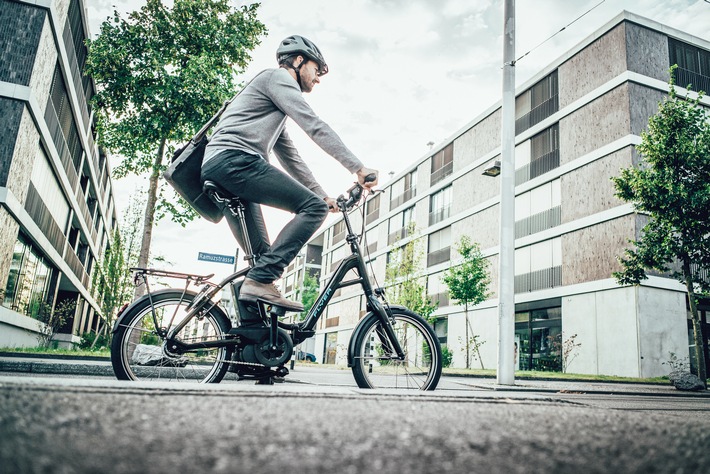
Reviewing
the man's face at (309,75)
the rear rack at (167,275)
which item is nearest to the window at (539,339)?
the man's face at (309,75)

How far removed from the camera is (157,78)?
1463 centimetres

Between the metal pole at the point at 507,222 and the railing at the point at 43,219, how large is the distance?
1490cm

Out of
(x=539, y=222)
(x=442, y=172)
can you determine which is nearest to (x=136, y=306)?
(x=539, y=222)

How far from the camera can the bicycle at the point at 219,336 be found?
3236 mm

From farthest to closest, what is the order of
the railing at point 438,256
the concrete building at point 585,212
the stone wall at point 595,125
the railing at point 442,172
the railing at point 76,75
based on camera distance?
the railing at point 442,172, the railing at point 438,256, the stone wall at point 595,125, the concrete building at point 585,212, the railing at point 76,75

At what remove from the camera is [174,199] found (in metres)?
15.6

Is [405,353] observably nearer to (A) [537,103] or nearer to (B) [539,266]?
(B) [539,266]

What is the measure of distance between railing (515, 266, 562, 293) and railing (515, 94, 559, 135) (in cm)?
825

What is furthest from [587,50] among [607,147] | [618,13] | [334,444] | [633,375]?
[334,444]

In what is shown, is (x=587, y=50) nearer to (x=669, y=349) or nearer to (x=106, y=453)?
(x=669, y=349)

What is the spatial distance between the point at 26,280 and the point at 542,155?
24.2 m

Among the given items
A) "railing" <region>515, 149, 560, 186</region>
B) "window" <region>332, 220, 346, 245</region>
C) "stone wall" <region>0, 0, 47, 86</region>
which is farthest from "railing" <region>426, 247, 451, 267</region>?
"stone wall" <region>0, 0, 47, 86</region>

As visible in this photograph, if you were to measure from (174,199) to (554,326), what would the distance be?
61.3 ft

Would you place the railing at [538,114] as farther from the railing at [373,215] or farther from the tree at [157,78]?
the railing at [373,215]
